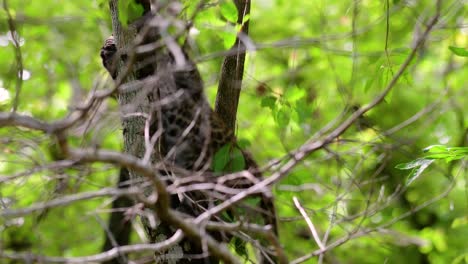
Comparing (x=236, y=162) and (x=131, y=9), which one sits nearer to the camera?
(x=131, y=9)

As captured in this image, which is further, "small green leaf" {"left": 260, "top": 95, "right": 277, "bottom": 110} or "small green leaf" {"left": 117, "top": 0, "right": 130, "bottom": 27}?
"small green leaf" {"left": 260, "top": 95, "right": 277, "bottom": 110}

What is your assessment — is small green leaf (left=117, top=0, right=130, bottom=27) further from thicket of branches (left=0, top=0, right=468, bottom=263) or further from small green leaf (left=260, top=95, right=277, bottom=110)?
small green leaf (left=260, top=95, right=277, bottom=110)

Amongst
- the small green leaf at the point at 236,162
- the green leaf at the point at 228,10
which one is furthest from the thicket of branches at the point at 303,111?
the small green leaf at the point at 236,162

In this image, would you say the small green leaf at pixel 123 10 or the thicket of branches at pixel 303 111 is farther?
the thicket of branches at pixel 303 111

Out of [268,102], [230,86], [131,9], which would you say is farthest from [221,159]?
[131,9]

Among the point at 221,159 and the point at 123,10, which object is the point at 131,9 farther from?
the point at 221,159

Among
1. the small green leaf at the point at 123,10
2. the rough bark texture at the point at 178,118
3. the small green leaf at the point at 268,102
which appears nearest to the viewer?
the small green leaf at the point at 123,10

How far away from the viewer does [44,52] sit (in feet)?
20.5

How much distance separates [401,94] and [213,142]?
489cm

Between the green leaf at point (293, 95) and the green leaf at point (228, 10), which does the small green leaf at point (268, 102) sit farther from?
the green leaf at point (228, 10)

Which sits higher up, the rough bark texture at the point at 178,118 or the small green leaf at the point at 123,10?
the small green leaf at the point at 123,10

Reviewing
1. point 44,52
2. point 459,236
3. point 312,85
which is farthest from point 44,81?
point 459,236

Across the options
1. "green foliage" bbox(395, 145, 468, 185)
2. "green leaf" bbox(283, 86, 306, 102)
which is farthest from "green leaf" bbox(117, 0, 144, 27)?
"green foliage" bbox(395, 145, 468, 185)

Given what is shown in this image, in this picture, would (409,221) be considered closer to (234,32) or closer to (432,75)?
(432,75)
